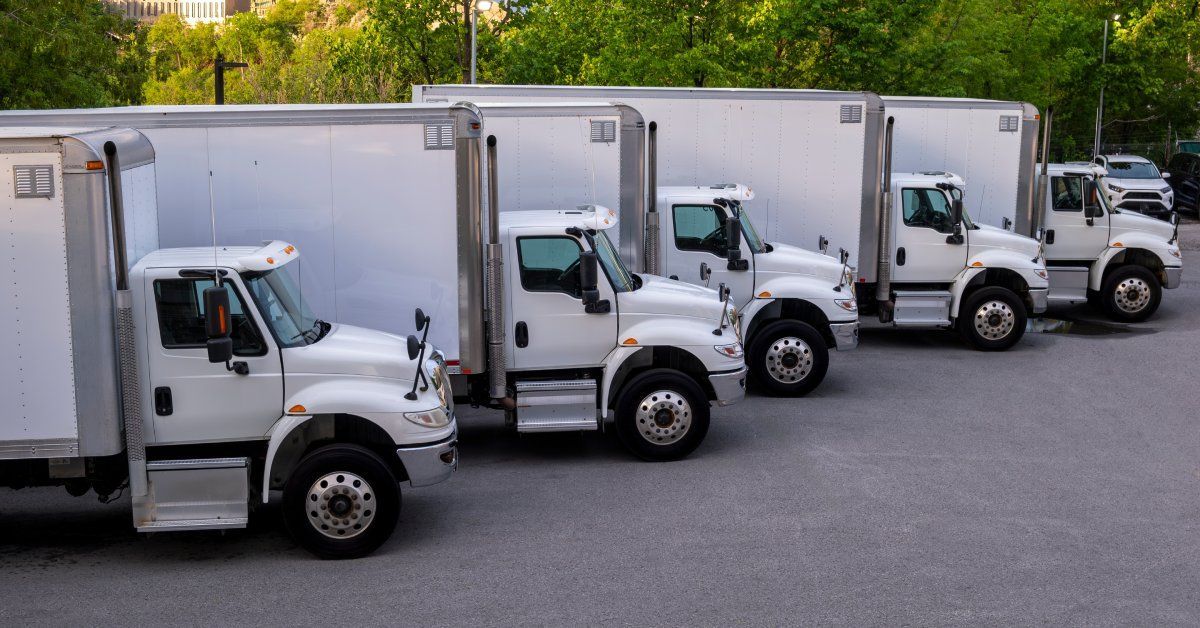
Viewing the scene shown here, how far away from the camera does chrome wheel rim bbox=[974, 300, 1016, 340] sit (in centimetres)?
1784

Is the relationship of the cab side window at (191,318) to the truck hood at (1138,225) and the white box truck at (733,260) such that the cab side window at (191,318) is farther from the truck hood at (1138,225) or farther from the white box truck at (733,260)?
the truck hood at (1138,225)

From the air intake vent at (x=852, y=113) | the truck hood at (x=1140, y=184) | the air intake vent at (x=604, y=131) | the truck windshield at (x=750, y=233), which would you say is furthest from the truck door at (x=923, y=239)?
the truck hood at (x=1140, y=184)

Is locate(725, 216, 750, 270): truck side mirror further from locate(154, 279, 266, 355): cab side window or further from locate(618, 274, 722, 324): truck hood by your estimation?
locate(154, 279, 266, 355): cab side window

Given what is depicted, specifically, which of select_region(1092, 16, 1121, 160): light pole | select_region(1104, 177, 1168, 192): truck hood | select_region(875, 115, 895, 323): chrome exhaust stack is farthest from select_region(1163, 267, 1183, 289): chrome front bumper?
select_region(1092, 16, 1121, 160): light pole

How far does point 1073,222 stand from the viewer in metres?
20.0

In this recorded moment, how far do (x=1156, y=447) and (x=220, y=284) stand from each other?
954 centimetres

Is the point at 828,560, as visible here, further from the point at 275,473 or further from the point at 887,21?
the point at 887,21

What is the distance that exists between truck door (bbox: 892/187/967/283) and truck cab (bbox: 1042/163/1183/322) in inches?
122

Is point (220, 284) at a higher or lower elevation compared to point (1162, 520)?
higher

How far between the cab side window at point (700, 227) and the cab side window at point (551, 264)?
3.35 metres

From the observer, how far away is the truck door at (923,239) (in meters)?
17.5

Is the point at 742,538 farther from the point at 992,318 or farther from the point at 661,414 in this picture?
the point at 992,318

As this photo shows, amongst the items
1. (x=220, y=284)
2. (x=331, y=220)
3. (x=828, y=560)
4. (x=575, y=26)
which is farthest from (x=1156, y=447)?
(x=575, y=26)

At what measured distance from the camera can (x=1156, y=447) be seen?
1273 cm
